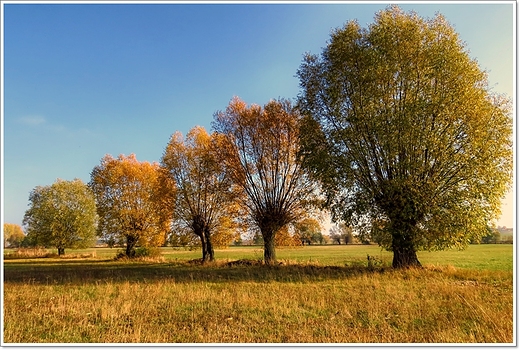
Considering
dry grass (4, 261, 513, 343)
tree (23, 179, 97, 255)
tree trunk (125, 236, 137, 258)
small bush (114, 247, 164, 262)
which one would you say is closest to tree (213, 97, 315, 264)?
dry grass (4, 261, 513, 343)

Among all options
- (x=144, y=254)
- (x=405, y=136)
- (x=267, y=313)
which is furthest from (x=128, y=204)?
(x=267, y=313)

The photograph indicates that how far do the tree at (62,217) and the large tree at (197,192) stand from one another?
30418mm

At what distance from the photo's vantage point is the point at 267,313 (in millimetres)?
11438

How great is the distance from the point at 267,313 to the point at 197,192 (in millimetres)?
27541

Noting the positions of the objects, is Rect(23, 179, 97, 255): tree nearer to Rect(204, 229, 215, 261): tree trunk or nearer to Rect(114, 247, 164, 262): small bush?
Rect(114, 247, 164, 262): small bush

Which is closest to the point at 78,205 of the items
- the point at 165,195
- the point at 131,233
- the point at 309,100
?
the point at 131,233

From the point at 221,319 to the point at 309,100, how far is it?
19006mm

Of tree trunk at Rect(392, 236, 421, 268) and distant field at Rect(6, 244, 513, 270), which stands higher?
tree trunk at Rect(392, 236, 421, 268)

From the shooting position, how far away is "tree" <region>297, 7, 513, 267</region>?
2069cm

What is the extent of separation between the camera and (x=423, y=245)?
2147 centimetres

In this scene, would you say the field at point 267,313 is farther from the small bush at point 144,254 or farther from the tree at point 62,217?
the tree at point 62,217

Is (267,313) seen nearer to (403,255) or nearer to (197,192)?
(403,255)

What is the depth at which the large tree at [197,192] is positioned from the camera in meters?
37.6

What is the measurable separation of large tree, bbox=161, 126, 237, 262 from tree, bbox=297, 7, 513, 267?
15800mm
